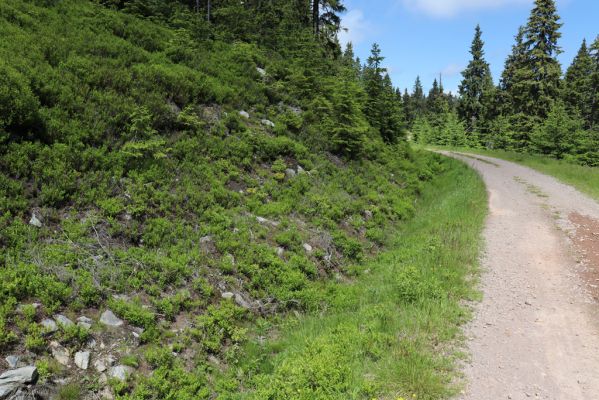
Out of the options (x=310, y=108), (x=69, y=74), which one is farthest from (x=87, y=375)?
(x=310, y=108)

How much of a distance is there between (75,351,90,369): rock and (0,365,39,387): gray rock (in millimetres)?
521

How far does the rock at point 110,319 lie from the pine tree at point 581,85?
62412mm

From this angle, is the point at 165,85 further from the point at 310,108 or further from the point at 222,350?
the point at 222,350

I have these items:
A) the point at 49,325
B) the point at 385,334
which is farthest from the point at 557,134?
the point at 49,325

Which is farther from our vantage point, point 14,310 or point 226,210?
point 226,210

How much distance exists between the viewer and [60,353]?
215 inches

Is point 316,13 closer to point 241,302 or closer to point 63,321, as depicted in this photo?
point 241,302

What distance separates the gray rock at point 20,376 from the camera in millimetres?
4816

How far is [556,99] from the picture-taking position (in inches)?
1578

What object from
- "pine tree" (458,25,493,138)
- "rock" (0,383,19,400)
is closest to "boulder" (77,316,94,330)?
"rock" (0,383,19,400)

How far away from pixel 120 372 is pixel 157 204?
13.5ft

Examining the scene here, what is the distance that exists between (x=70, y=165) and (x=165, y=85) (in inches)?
205

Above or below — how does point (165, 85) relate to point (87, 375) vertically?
above

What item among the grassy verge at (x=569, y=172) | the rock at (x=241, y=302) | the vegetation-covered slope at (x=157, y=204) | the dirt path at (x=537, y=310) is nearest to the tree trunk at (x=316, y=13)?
the vegetation-covered slope at (x=157, y=204)
